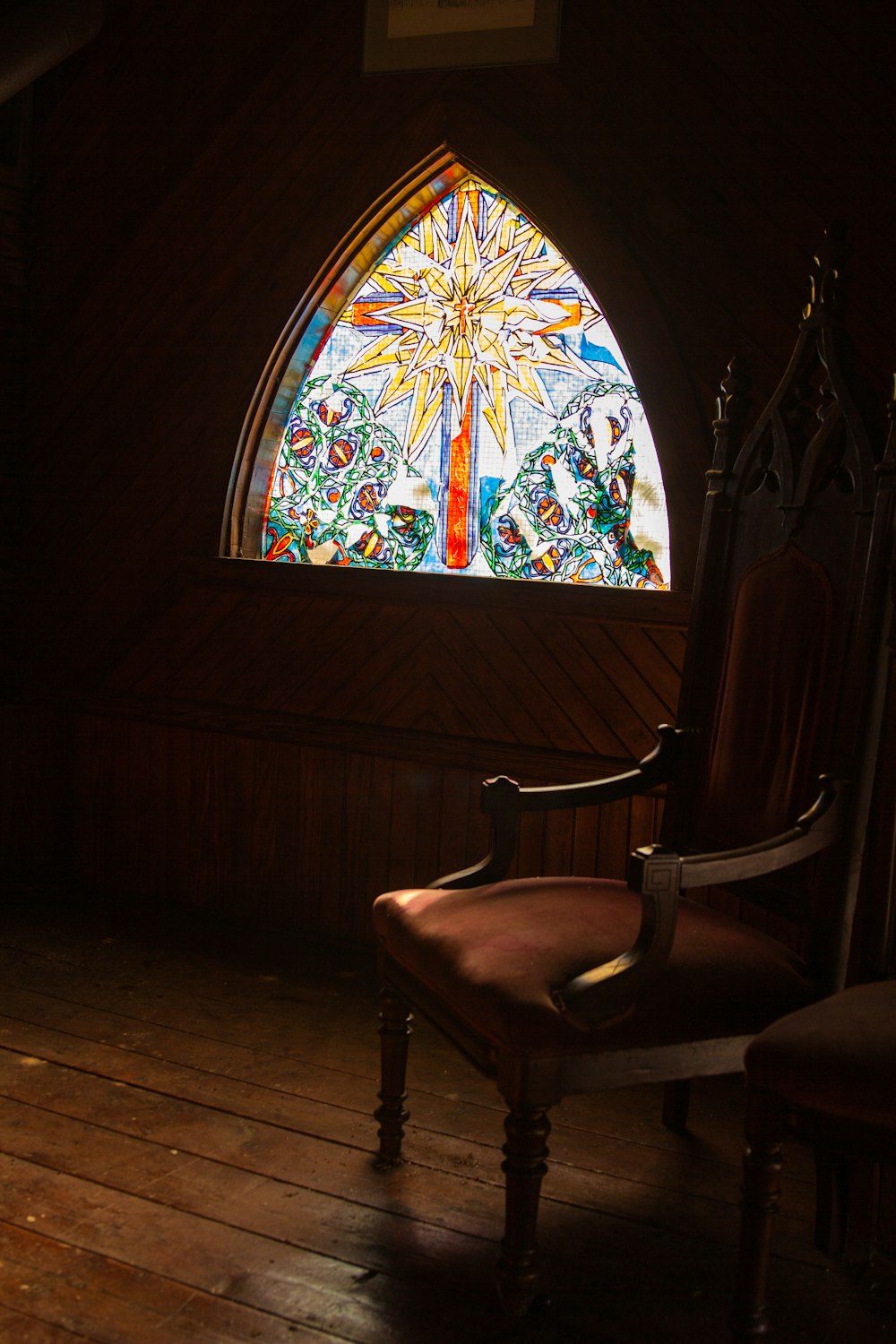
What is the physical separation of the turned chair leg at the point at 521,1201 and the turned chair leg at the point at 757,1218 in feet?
0.99

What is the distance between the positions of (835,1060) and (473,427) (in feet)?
7.36

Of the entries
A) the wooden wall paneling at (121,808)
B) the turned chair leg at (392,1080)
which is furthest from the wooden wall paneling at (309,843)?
the turned chair leg at (392,1080)

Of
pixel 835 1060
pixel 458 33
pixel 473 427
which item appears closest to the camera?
pixel 835 1060

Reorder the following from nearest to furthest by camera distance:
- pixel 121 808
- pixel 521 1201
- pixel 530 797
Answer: pixel 521 1201 → pixel 530 797 → pixel 121 808

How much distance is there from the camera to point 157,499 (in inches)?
153

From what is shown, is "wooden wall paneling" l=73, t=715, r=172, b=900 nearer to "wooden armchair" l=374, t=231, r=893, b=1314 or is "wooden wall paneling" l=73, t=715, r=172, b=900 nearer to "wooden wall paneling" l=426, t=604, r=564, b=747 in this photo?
"wooden wall paneling" l=426, t=604, r=564, b=747

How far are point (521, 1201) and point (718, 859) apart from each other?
59cm

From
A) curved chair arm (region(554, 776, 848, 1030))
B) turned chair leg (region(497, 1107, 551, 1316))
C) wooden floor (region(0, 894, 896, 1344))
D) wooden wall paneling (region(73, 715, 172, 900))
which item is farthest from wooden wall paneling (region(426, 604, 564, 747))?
turned chair leg (region(497, 1107, 551, 1316))

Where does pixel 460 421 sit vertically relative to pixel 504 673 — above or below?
above

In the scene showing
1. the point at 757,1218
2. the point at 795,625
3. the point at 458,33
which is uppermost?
the point at 458,33

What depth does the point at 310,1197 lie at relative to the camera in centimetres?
227

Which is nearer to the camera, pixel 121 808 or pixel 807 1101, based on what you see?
pixel 807 1101

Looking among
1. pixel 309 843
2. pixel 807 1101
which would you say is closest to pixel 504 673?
pixel 309 843

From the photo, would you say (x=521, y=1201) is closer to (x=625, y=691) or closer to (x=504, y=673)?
(x=625, y=691)
